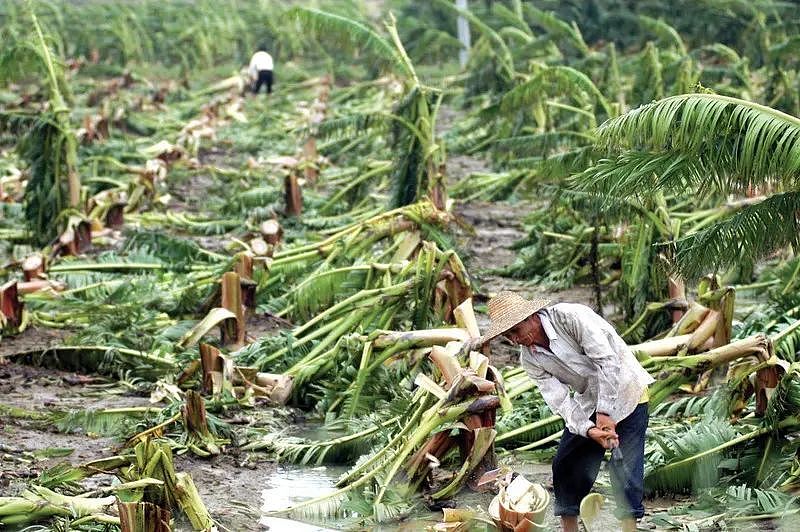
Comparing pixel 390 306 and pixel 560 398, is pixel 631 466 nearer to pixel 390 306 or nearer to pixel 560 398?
pixel 560 398

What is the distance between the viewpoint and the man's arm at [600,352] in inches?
231

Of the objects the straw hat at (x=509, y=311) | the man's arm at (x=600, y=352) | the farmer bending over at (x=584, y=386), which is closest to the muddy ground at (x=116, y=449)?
the farmer bending over at (x=584, y=386)

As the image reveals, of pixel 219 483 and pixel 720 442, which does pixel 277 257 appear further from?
pixel 720 442

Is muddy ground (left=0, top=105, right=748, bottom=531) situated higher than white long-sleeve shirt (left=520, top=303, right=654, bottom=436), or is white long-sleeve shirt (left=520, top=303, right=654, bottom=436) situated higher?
white long-sleeve shirt (left=520, top=303, right=654, bottom=436)

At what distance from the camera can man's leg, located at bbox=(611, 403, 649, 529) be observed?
19.8 feet

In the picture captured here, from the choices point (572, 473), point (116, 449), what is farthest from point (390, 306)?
point (572, 473)

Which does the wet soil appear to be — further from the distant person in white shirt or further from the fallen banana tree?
the distant person in white shirt

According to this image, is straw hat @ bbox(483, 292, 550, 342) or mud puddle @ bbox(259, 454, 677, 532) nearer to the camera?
straw hat @ bbox(483, 292, 550, 342)

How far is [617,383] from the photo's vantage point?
587cm

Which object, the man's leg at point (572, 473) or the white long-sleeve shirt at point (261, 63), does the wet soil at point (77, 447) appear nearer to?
the man's leg at point (572, 473)

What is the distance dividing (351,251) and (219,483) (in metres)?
3.65

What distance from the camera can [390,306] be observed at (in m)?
9.32

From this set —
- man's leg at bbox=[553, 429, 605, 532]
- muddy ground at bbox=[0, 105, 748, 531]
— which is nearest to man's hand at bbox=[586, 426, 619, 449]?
man's leg at bbox=[553, 429, 605, 532]

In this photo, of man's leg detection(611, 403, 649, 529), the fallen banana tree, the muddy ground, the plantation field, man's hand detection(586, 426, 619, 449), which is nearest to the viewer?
man's hand detection(586, 426, 619, 449)
